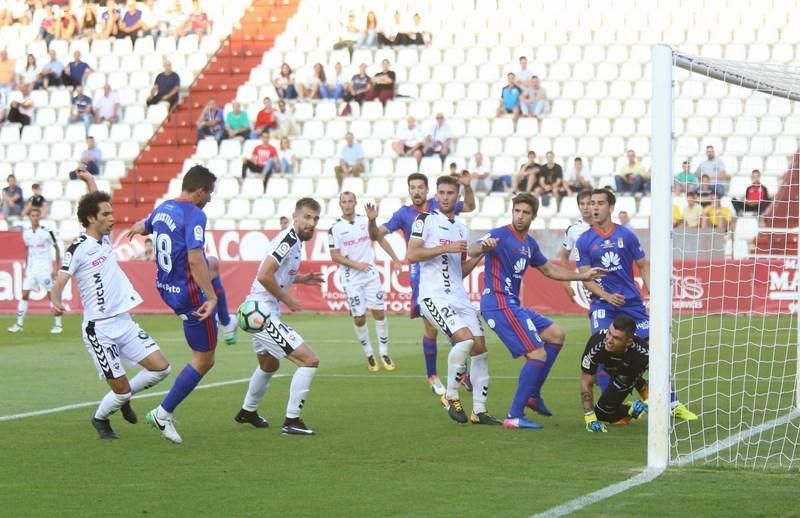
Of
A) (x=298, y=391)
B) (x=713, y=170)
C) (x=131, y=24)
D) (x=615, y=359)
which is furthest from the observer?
(x=131, y=24)

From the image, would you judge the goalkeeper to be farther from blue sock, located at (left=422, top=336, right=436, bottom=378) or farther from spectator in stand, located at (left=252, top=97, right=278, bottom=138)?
spectator in stand, located at (left=252, top=97, right=278, bottom=138)

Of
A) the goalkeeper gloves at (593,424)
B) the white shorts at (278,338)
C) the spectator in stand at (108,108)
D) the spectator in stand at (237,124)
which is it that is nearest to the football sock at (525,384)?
the goalkeeper gloves at (593,424)

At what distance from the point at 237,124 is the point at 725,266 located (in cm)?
1530

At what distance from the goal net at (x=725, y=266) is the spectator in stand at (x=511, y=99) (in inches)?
155

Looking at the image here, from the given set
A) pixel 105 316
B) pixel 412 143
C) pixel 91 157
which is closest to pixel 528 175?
pixel 412 143

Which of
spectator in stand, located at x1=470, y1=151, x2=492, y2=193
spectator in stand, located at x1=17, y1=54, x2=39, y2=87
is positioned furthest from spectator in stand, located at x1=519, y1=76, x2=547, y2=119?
spectator in stand, located at x1=17, y1=54, x2=39, y2=87

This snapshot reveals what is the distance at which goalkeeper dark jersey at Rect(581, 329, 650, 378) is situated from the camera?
11.0 meters

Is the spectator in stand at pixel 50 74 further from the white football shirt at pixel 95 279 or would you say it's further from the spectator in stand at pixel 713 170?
the white football shirt at pixel 95 279

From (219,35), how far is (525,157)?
34.6 ft

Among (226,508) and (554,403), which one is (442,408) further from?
(226,508)

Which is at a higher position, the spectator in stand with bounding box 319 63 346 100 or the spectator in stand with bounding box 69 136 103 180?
the spectator in stand with bounding box 319 63 346 100

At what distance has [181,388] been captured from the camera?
404 inches

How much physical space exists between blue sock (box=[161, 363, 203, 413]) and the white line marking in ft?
11.7

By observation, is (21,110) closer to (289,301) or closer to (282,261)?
(282,261)
